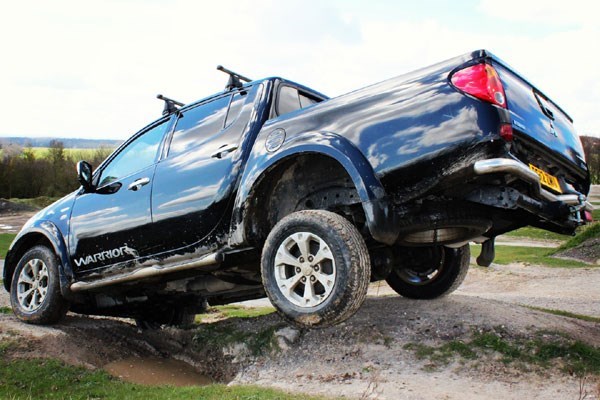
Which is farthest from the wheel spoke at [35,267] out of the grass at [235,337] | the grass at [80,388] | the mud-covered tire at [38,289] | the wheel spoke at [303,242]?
the wheel spoke at [303,242]

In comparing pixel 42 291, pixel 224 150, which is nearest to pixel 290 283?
pixel 224 150

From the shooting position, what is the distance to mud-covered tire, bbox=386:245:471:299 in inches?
215

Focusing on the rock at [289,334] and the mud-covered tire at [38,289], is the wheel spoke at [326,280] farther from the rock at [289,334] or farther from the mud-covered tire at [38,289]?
the mud-covered tire at [38,289]

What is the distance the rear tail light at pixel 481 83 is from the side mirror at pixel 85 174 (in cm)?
384

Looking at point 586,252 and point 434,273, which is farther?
point 586,252

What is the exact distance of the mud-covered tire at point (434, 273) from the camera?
17.9 feet

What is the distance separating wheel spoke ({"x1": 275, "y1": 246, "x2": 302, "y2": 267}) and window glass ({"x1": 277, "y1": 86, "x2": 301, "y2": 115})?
4.24ft

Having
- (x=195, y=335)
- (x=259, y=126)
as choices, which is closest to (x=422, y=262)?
(x=259, y=126)

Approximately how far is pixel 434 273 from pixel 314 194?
2.33 meters

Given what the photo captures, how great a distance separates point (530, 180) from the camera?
10.6 ft

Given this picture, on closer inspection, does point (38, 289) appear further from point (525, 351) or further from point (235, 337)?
point (525, 351)

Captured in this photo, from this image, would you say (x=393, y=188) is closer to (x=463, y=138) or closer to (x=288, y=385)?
(x=463, y=138)

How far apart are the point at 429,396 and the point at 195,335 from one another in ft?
9.69

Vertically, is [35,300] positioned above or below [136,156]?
below
